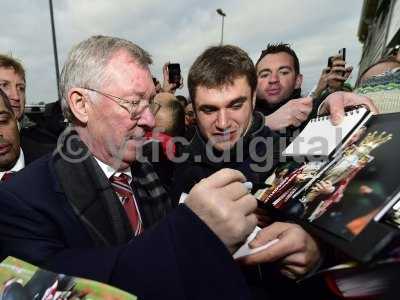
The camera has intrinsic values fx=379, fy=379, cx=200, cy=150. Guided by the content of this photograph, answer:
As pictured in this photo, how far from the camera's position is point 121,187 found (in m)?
1.50

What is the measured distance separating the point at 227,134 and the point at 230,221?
139cm

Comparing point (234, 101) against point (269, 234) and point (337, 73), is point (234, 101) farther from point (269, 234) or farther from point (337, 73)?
point (337, 73)

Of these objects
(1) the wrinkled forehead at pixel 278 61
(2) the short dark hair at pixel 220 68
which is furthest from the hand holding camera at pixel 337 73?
(2) the short dark hair at pixel 220 68

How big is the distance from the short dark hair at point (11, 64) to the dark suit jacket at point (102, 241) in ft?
8.63

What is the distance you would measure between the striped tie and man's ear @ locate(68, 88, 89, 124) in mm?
278

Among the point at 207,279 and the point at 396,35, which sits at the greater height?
the point at 396,35

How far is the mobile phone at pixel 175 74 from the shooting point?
459 centimetres

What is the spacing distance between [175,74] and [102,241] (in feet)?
11.9

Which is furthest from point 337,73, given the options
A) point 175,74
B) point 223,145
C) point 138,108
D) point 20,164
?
point 20,164

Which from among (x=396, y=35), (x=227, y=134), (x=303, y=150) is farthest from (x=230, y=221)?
(x=396, y=35)

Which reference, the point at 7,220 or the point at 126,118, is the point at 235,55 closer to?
the point at 126,118

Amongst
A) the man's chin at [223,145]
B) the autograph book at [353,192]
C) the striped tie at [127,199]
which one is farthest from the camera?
the man's chin at [223,145]

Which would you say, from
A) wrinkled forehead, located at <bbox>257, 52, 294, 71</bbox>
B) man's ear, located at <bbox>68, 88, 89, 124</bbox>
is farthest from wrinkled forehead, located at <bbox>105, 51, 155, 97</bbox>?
wrinkled forehead, located at <bbox>257, 52, 294, 71</bbox>

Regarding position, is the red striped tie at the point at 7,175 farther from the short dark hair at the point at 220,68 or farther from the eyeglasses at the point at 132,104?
the eyeglasses at the point at 132,104
